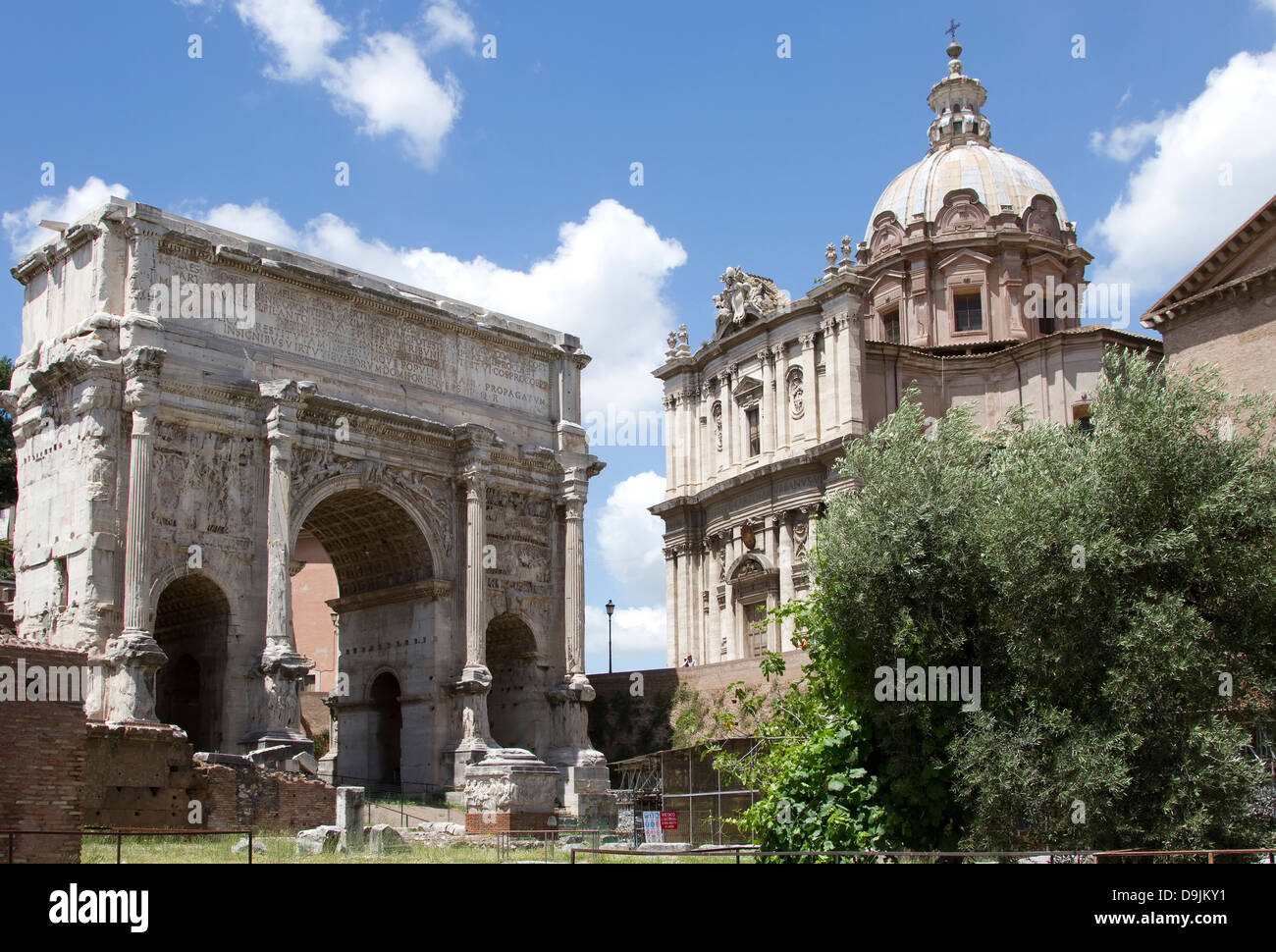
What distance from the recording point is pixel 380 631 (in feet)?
123

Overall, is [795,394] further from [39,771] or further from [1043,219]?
[39,771]

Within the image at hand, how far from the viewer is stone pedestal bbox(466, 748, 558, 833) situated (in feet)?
87.7

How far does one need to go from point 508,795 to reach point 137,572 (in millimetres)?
9139

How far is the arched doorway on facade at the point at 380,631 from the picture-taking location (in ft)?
117

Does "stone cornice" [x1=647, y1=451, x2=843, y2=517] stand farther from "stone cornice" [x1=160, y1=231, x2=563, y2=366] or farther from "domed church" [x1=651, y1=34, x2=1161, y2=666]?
"stone cornice" [x1=160, y1=231, x2=563, y2=366]

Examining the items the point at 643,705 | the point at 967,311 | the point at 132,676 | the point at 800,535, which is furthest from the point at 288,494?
the point at 967,311

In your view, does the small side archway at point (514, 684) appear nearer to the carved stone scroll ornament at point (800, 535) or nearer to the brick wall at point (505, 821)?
the carved stone scroll ornament at point (800, 535)

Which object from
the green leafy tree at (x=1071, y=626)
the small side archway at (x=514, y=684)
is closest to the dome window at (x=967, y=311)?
the small side archway at (x=514, y=684)

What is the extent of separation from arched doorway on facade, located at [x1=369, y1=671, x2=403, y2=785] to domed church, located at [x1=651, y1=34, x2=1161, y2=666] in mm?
11378

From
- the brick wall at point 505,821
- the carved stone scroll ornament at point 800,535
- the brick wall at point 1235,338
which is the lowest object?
the brick wall at point 505,821

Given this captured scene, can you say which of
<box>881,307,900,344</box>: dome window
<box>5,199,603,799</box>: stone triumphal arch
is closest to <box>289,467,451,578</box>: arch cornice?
<box>5,199,603,799</box>: stone triumphal arch

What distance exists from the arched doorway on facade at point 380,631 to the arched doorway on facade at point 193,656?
13.4 ft
